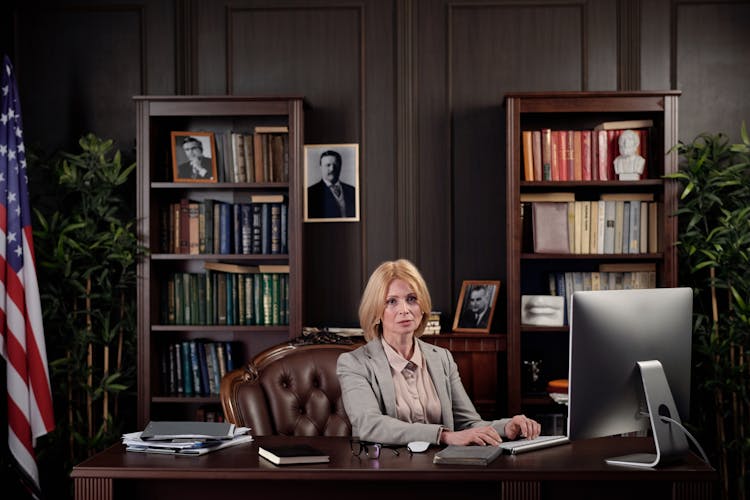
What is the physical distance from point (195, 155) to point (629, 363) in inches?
103

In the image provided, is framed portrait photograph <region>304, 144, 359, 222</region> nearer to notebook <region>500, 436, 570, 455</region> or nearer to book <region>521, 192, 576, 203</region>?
book <region>521, 192, 576, 203</region>

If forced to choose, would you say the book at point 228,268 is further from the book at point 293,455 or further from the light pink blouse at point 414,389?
the book at point 293,455

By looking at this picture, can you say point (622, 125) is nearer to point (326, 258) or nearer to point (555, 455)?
point (326, 258)

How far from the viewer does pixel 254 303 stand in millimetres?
4184

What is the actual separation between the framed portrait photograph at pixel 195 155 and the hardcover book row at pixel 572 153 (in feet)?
5.21

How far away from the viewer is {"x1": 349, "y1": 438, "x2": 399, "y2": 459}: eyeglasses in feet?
7.80

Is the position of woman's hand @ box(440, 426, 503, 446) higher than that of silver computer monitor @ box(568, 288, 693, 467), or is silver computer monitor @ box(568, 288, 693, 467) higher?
silver computer monitor @ box(568, 288, 693, 467)

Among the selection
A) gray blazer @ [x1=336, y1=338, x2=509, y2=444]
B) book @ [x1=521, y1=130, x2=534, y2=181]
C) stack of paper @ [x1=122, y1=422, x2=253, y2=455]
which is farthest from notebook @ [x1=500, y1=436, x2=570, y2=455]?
book @ [x1=521, y1=130, x2=534, y2=181]

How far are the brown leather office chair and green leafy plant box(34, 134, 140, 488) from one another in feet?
4.19

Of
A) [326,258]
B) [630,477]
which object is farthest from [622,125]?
[630,477]

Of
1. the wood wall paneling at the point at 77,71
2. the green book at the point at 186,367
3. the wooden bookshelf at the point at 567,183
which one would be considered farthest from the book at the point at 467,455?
the wood wall paneling at the point at 77,71

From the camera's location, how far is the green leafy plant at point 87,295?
13.4ft

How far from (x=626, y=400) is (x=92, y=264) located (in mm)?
2864

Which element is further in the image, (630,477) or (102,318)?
(102,318)
